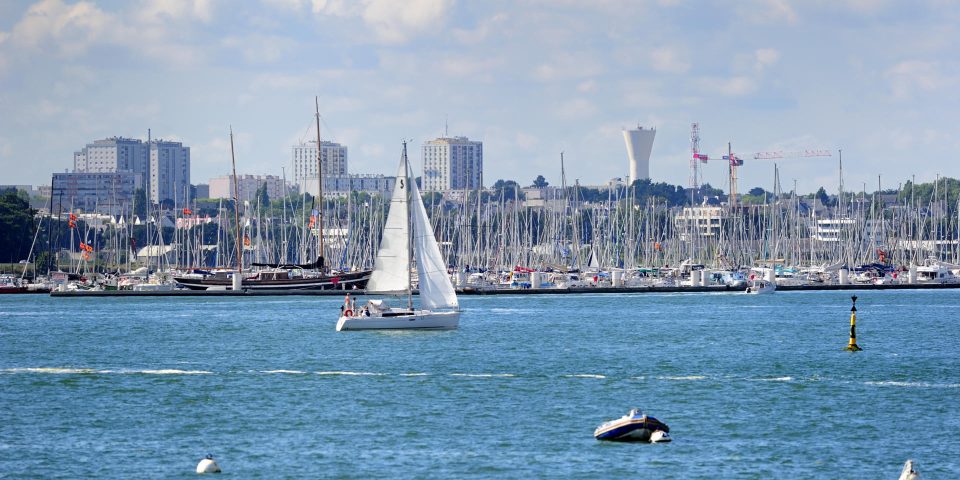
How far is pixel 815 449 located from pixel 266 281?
371 ft

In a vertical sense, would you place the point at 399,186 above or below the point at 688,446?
above

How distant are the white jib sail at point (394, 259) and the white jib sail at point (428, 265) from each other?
1815 mm

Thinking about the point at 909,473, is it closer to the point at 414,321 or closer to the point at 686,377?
the point at 686,377

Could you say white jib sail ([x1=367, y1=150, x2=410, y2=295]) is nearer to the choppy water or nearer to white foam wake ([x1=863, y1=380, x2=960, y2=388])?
the choppy water

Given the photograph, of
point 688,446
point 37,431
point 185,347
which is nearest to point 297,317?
point 185,347

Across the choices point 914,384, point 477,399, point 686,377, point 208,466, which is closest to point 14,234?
point 686,377

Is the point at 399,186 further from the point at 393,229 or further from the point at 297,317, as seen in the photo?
the point at 297,317

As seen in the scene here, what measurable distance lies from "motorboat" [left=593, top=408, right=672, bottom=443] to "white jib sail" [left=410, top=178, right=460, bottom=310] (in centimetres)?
3661

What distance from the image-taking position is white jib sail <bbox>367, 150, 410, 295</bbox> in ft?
280

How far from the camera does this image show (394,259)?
281 feet

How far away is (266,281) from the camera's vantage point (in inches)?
6088

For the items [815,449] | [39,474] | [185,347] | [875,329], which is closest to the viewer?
[39,474]

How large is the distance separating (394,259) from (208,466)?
145ft

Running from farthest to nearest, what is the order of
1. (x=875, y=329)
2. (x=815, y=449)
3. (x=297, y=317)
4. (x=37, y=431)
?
1. (x=297, y=317)
2. (x=875, y=329)
3. (x=37, y=431)
4. (x=815, y=449)
